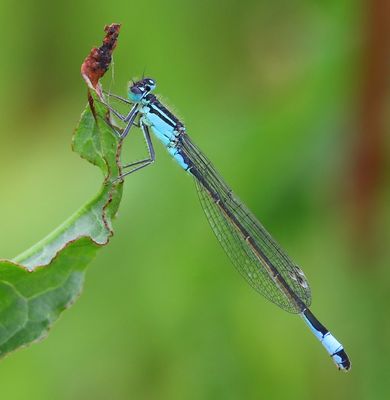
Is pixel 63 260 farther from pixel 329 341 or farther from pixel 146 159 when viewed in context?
pixel 329 341

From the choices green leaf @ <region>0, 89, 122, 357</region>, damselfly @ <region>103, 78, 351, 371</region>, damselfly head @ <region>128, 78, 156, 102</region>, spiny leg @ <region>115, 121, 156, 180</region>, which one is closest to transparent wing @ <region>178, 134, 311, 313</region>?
damselfly @ <region>103, 78, 351, 371</region>

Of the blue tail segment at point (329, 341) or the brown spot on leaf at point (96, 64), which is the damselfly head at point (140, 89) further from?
the brown spot on leaf at point (96, 64)

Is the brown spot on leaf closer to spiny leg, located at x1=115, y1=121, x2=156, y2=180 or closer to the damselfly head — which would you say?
spiny leg, located at x1=115, y1=121, x2=156, y2=180

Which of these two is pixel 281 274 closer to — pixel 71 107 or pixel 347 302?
pixel 347 302

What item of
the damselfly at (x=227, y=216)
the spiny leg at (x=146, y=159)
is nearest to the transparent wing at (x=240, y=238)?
the damselfly at (x=227, y=216)

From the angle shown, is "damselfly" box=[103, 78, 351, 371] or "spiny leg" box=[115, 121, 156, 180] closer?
"spiny leg" box=[115, 121, 156, 180]

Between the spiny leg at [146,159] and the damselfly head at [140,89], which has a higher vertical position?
the damselfly head at [140,89]
